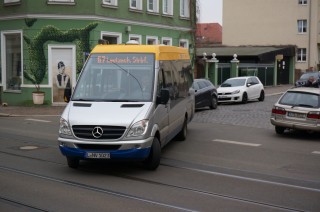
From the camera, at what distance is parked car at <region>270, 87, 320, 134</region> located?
49.2 feet

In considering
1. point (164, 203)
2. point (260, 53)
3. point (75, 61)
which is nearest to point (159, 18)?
point (75, 61)

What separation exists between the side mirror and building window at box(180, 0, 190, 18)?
25.4 metres

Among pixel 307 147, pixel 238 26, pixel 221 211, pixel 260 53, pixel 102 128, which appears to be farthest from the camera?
pixel 238 26

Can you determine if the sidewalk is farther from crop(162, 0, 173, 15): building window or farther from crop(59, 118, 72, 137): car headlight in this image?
crop(59, 118, 72, 137): car headlight

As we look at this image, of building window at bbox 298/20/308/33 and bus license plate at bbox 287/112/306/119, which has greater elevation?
building window at bbox 298/20/308/33

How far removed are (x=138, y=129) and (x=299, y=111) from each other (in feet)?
23.7

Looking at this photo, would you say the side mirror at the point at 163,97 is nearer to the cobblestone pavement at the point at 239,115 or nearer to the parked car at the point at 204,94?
the cobblestone pavement at the point at 239,115

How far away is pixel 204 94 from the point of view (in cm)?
2395

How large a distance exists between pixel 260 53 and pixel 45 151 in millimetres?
38702

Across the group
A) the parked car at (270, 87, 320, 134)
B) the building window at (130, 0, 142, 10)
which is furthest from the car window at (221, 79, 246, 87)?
the parked car at (270, 87, 320, 134)

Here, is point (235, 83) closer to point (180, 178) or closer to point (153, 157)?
point (153, 157)

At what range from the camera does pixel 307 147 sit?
1383 centimetres

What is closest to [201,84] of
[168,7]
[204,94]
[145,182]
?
[204,94]

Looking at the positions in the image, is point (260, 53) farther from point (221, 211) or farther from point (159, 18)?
point (221, 211)
